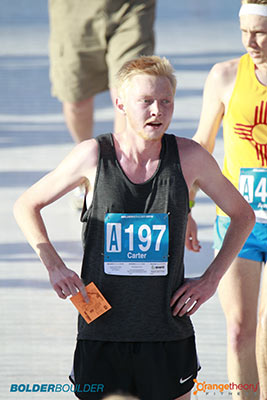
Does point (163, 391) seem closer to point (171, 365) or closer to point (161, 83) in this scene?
point (171, 365)

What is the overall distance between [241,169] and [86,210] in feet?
2.88

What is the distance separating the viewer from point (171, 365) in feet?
9.11

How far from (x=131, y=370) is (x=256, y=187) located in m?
0.99

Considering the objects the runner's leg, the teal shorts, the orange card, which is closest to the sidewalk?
the runner's leg

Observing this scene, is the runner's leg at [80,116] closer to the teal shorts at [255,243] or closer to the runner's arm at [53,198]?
the teal shorts at [255,243]

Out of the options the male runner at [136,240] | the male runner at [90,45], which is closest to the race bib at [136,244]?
the male runner at [136,240]

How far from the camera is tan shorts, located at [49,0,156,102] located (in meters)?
5.68

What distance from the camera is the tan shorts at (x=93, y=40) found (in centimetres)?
568

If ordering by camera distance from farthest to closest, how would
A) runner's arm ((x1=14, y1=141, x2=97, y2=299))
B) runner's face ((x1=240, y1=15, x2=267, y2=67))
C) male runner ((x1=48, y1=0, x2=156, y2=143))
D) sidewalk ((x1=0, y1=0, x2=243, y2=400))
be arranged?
1. male runner ((x1=48, y1=0, x2=156, y2=143))
2. sidewalk ((x1=0, y1=0, x2=243, y2=400))
3. runner's face ((x1=240, y1=15, x2=267, y2=67))
4. runner's arm ((x1=14, y1=141, x2=97, y2=299))

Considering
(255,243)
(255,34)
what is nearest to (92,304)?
(255,243)

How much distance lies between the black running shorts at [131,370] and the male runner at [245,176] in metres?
0.68

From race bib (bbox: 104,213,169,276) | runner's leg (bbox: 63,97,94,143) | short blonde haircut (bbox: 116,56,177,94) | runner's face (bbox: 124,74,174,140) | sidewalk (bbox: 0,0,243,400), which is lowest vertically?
sidewalk (bbox: 0,0,243,400)

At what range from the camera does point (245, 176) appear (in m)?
3.42

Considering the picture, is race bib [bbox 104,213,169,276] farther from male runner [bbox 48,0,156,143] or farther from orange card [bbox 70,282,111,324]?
male runner [bbox 48,0,156,143]
